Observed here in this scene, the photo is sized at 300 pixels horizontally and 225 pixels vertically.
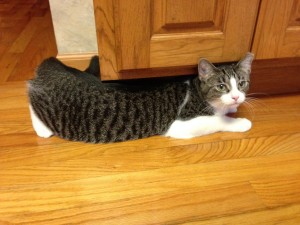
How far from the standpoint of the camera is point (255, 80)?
1275 mm

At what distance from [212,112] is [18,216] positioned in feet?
2.36

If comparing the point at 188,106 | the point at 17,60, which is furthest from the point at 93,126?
the point at 17,60

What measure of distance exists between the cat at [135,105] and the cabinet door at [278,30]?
0.09 meters

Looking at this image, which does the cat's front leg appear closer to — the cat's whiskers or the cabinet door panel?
the cat's whiskers

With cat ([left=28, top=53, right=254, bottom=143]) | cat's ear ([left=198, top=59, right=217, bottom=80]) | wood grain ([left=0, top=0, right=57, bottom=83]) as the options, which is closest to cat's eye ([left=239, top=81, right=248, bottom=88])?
cat ([left=28, top=53, right=254, bottom=143])

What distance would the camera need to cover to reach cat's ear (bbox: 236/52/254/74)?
1.01 m

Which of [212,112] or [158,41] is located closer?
[158,41]

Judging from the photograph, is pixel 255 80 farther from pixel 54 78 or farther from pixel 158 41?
pixel 54 78

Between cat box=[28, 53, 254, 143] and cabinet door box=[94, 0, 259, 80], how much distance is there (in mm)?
68

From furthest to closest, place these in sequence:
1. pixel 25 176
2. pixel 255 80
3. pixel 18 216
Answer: pixel 255 80
pixel 25 176
pixel 18 216

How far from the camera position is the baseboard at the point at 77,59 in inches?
56.9

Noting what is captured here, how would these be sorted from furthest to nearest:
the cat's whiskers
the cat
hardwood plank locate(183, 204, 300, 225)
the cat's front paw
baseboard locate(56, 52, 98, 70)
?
baseboard locate(56, 52, 98, 70) → the cat's whiskers → the cat's front paw → the cat → hardwood plank locate(183, 204, 300, 225)

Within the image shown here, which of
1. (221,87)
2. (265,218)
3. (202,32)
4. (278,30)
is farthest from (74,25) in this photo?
(265,218)

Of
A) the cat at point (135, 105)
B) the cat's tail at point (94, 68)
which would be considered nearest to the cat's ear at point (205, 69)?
the cat at point (135, 105)
